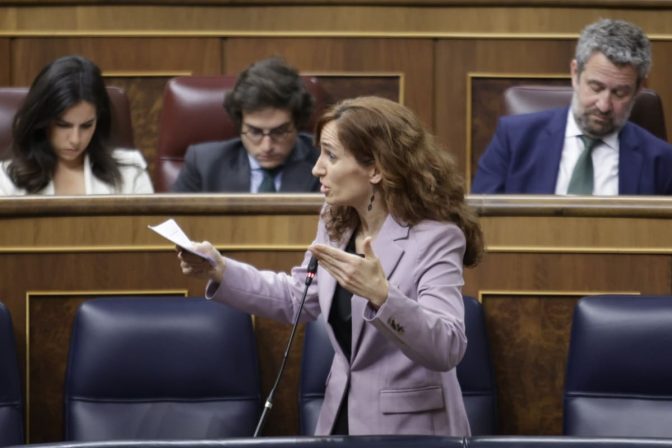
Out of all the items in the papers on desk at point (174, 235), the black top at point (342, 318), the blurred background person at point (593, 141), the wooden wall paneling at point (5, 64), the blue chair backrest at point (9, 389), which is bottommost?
the blue chair backrest at point (9, 389)

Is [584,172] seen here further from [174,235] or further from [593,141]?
[174,235]

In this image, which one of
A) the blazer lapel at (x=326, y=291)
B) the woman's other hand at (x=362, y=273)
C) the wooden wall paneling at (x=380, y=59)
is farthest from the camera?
the wooden wall paneling at (x=380, y=59)

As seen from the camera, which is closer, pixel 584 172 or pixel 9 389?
pixel 9 389

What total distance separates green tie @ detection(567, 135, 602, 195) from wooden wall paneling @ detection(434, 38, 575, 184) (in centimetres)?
27

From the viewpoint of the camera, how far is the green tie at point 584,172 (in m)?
1.49

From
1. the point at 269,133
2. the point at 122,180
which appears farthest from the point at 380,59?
the point at 122,180

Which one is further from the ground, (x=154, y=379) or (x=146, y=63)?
(x=146, y=63)

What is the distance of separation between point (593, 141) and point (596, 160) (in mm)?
22

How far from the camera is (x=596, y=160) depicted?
1.52 meters

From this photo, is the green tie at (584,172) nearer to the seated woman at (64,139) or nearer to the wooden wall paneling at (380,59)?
the wooden wall paneling at (380,59)

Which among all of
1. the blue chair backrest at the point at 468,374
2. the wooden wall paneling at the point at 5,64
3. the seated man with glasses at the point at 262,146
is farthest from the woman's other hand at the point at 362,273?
the wooden wall paneling at the point at 5,64

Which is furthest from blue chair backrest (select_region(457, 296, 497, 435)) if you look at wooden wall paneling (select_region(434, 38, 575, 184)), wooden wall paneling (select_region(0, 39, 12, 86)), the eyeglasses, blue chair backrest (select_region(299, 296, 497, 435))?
wooden wall paneling (select_region(0, 39, 12, 86))

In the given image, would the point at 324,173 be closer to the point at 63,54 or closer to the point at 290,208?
the point at 290,208

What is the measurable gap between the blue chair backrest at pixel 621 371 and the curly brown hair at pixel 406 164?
21 cm
